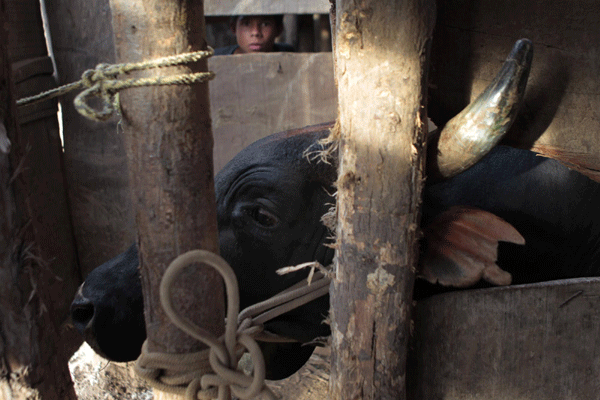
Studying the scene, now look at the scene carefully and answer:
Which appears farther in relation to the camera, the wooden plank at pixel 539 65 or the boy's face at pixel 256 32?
the boy's face at pixel 256 32

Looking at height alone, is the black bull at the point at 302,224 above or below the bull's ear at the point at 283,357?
above

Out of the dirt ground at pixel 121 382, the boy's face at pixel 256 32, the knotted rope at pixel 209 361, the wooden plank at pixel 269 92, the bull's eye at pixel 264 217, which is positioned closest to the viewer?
the knotted rope at pixel 209 361

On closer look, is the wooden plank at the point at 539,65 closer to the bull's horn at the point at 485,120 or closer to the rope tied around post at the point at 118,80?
the bull's horn at the point at 485,120

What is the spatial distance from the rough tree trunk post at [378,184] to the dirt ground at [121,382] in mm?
2148

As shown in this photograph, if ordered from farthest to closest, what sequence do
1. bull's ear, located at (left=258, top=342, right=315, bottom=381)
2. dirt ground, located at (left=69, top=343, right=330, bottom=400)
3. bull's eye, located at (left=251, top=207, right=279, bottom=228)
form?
dirt ground, located at (left=69, top=343, right=330, bottom=400)
bull's ear, located at (left=258, top=342, right=315, bottom=381)
bull's eye, located at (left=251, top=207, right=279, bottom=228)

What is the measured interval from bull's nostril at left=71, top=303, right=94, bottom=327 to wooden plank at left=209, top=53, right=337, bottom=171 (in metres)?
2.23

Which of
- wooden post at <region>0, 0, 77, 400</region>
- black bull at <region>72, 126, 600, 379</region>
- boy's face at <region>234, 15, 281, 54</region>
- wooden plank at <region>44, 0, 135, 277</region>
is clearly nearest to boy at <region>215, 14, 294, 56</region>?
boy's face at <region>234, 15, 281, 54</region>

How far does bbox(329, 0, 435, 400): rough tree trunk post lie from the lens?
107 centimetres

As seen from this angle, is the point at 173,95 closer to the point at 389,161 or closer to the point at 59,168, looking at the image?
the point at 389,161

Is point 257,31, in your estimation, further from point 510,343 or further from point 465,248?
point 510,343

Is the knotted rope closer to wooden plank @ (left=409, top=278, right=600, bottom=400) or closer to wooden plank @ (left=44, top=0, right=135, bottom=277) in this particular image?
wooden plank @ (left=409, top=278, right=600, bottom=400)

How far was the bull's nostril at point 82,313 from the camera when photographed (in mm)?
1665

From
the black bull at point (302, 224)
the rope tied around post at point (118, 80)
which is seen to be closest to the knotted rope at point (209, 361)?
the rope tied around post at point (118, 80)

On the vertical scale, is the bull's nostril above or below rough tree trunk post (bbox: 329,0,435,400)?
below
